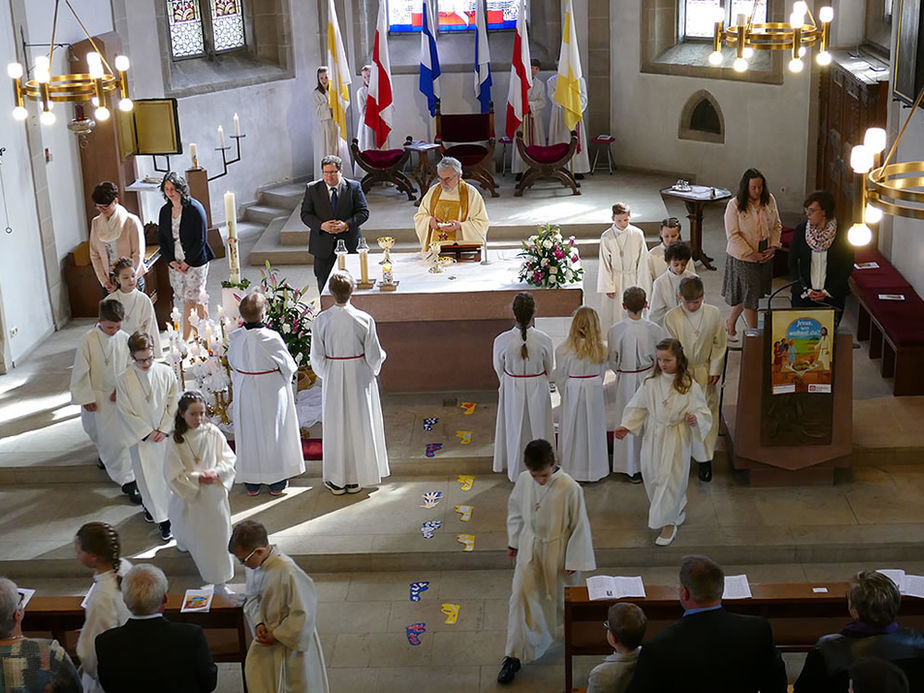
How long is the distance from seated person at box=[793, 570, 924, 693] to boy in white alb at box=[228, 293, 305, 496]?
4936 mm

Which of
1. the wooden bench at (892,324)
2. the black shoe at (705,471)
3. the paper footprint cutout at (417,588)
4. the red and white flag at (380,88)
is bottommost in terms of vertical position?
the paper footprint cutout at (417,588)

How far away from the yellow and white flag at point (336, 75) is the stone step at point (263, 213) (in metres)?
1.39

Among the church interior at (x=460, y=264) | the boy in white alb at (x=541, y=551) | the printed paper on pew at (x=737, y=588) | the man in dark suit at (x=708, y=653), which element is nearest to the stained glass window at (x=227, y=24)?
the church interior at (x=460, y=264)

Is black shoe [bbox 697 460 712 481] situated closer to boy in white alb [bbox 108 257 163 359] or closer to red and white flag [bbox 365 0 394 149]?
boy in white alb [bbox 108 257 163 359]

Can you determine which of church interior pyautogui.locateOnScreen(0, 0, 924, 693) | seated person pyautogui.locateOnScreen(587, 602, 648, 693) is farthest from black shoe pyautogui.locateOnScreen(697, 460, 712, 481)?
seated person pyautogui.locateOnScreen(587, 602, 648, 693)

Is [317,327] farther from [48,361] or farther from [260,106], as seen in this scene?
[260,106]

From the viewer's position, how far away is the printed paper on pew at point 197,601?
6.88m

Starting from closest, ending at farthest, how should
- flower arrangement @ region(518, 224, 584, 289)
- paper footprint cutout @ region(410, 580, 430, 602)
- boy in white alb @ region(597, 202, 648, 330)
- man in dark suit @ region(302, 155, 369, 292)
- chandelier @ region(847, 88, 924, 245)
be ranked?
1. chandelier @ region(847, 88, 924, 245)
2. paper footprint cutout @ region(410, 580, 430, 602)
3. flower arrangement @ region(518, 224, 584, 289)
4. boy in white alb @ region(597, 202, 648, 330)
5. man in dark suit @ region(302, 155, 369, 292)

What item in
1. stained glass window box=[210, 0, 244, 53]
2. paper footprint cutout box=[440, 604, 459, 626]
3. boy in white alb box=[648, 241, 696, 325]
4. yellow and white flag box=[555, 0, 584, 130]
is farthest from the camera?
stained glass window box=[210, 0, 244, 53]

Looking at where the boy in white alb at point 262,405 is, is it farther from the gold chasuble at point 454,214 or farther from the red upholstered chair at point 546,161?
the red upholstered chair at point 546,161

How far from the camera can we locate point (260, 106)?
57.1 feet

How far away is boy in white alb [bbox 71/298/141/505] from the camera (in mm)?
9195

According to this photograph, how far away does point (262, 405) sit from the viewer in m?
9.20

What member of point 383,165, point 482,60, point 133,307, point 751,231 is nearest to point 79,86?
point 133,307
